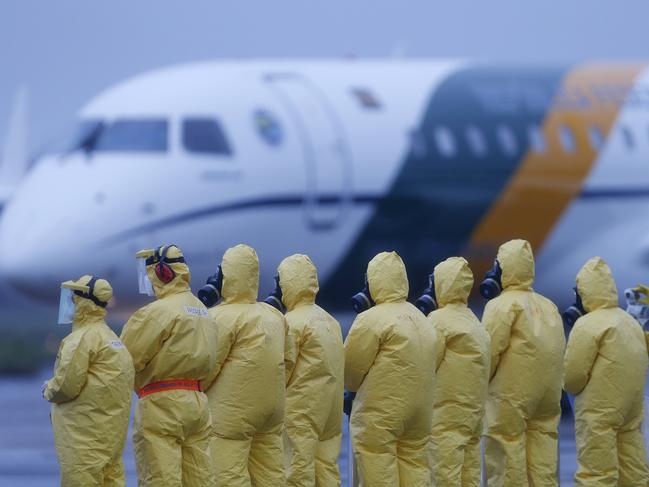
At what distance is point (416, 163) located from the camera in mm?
21703

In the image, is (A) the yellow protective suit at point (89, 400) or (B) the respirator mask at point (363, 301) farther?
(B) the respirator mask at point (363, 301)

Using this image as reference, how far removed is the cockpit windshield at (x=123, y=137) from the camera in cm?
2023

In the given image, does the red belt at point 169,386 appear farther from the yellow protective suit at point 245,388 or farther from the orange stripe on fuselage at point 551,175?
the orange stripe on fuselage at point 551,175

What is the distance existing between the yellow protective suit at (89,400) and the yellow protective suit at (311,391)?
1.46m

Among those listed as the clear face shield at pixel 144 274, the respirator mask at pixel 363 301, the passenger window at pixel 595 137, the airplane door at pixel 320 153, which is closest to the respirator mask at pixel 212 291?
the clear face shield at pixel 144 274

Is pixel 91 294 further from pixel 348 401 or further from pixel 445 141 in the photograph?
pixel 445 141

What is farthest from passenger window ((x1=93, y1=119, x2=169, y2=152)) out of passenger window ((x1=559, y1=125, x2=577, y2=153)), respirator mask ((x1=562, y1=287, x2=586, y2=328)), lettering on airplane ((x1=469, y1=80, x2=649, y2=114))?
respirator mask ((x1=562, y1=287, x2=586, y2=328))

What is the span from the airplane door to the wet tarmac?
248 centimetres

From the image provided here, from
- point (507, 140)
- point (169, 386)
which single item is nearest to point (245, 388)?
point (169, 386)

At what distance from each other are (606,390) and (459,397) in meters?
1.14

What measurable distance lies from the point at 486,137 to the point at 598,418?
893cm

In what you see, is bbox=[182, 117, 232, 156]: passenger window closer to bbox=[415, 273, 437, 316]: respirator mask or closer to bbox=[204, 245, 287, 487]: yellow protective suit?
bbox=[415, 273, 437, 316]: respirator mask

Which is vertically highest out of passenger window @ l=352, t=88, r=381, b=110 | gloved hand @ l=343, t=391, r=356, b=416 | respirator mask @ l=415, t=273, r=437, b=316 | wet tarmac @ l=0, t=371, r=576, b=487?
passenger window @ l=352, t=88, r=381, b=110

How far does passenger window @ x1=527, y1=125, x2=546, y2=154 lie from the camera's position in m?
22.7
